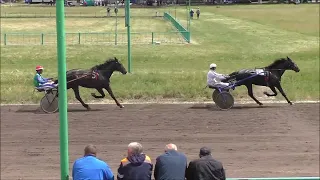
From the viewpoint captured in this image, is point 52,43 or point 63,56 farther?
point 52,43

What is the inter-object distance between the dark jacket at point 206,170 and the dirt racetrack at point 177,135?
4.09 metres

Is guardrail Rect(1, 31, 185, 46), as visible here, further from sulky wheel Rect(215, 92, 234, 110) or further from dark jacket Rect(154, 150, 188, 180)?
dark jacket Rect(154, 150, 188, 180)

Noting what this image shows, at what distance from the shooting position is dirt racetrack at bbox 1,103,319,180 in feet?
36.9

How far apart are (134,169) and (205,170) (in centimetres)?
86

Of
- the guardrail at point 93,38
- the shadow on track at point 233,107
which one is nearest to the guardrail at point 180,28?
the guardrail at point 93,38

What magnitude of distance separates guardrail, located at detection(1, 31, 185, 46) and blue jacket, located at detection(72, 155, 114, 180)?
31.6 meters

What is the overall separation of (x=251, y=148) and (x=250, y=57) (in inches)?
776

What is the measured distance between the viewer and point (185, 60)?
98.4ft

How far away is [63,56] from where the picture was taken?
5.55 m

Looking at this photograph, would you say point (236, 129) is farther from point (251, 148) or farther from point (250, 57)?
point (250, 57)

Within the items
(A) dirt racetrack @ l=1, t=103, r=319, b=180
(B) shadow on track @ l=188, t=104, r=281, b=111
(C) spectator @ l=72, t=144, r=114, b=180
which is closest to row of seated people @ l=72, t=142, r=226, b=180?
(C) spectator @ l=72, t=144, r=114, b=180

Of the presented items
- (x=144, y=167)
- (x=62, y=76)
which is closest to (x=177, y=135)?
(x=144, y=167)

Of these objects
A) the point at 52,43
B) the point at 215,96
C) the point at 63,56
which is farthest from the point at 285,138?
the point at 52,43

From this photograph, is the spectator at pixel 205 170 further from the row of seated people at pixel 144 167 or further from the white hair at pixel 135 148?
the white hair at pixel 135 148
